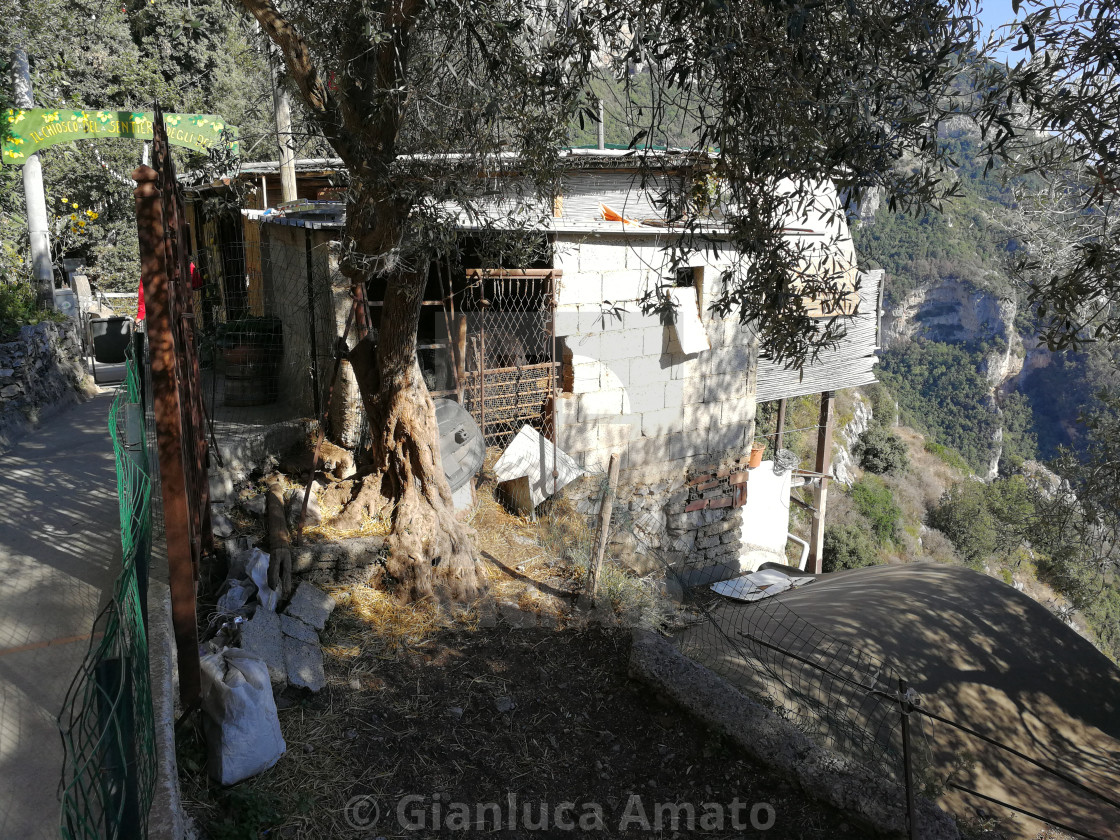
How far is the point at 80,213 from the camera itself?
54.1 ft

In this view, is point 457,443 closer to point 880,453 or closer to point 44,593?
point 44,593

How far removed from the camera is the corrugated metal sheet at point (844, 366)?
12117mm

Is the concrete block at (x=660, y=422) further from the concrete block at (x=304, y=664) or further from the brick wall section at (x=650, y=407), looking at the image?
the concrete block at (x=304, y=664)

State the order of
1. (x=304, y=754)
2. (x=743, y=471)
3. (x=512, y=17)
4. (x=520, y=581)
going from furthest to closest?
(x=743, y=471), (x=520, y=581), (x=512, y=17), (x=304, y=754)

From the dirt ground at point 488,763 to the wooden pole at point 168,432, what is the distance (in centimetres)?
43

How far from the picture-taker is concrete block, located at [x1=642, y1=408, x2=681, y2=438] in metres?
9.00

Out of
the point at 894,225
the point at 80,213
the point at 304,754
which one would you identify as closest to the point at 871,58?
the point at 304,754

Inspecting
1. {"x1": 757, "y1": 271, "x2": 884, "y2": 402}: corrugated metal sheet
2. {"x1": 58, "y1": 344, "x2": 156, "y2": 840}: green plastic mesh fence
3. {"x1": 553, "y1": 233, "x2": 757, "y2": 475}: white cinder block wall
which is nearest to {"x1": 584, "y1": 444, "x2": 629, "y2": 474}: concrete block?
{"x1": 553, "y1": 233, "x2": 757, "y2": 475}: white cinder block wall

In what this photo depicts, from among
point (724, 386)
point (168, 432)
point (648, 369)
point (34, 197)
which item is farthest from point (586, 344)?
point (34, 197)

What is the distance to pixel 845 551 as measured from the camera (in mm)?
20797

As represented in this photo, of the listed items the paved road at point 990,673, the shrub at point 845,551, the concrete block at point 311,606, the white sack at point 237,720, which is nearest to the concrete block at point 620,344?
the paved road at point 990,673

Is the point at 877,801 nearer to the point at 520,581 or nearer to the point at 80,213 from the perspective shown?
the point at 520,581

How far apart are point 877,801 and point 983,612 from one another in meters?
4.03

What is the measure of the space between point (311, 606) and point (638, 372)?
4848 mm
